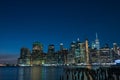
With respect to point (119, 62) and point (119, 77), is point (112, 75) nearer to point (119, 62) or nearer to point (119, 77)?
point (119, 77)

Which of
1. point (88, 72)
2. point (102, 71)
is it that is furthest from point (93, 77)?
point (102, 71)

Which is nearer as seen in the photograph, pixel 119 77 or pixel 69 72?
pixel 119 77

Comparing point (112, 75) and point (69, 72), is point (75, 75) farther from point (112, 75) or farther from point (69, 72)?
point (112, 75)

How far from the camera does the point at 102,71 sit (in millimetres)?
59375

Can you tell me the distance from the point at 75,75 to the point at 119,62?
54.2m

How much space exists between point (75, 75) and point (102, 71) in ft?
36.0

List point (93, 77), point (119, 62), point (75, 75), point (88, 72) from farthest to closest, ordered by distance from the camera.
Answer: point (119, 62)
point (75, 75)
point (88, 72)
point (93, 77)

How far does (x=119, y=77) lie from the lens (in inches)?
1619

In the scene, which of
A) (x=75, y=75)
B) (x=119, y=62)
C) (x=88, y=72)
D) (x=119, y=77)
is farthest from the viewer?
(x=119, y=62)

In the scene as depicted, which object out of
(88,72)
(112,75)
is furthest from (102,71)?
(112,75)

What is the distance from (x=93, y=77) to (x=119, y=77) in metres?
11.5

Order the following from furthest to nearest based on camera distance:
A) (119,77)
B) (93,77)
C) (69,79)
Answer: (69,79) → (93,77) → (119,77)

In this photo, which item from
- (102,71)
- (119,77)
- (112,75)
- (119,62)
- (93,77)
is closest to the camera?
(119,77)

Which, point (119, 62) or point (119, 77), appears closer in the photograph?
point (119, 77)
